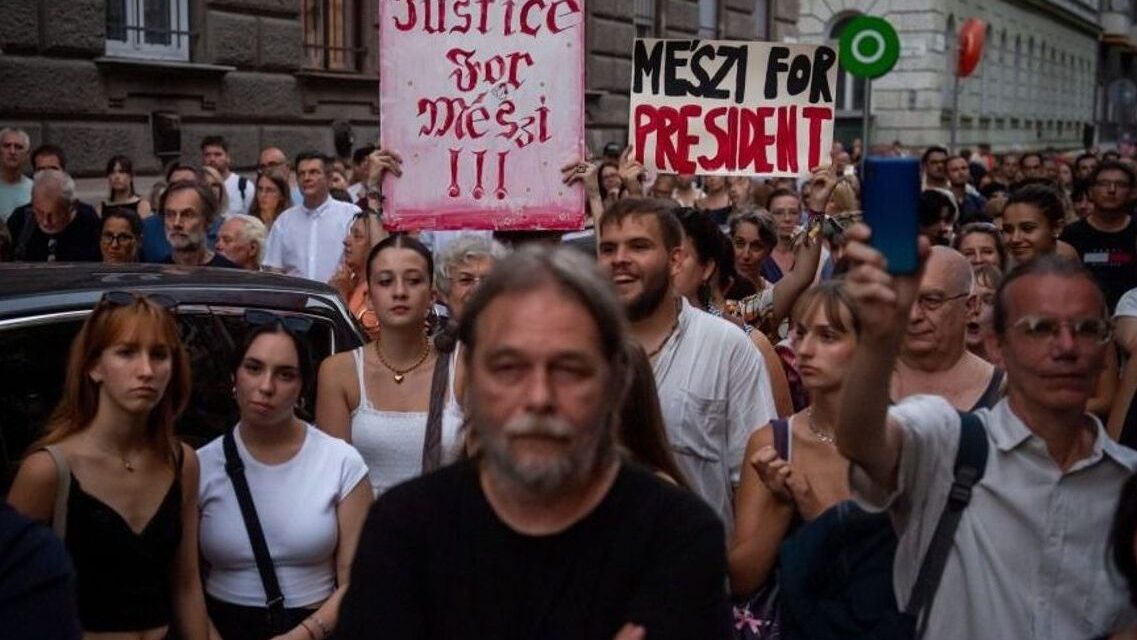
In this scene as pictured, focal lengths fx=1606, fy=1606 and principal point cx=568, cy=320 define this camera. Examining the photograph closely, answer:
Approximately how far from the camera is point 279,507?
4.12m

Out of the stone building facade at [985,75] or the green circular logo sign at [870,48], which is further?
the stone building facade at [985,75]

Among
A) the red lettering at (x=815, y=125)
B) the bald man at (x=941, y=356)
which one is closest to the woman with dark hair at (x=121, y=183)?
the red lettering at (x=815, y=125)

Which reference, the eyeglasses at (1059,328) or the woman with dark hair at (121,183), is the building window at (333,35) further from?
the eyeglasses at (1059,328)

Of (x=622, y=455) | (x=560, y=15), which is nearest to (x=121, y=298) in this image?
(x=622, y=455)

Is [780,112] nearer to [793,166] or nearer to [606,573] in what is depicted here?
[793,166]

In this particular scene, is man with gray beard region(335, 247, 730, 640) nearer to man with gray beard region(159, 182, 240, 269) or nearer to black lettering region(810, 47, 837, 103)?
man with gray beard region(159, 182, 240, 269)

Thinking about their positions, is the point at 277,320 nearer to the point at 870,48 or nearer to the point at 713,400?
the point at 713,400

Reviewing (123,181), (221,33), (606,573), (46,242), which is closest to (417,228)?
(46,242)

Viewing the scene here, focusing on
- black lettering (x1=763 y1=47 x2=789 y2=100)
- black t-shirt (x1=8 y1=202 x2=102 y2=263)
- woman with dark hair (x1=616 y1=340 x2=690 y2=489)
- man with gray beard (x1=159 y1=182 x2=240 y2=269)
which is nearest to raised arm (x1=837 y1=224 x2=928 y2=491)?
woman with dark hair (x1=616 y1=340 x2=690 y2=489)

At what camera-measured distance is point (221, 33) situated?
13.4m

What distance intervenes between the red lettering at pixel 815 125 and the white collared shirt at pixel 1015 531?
16.3ft

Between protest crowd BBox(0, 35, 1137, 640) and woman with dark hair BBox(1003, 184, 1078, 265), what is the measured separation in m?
0.64

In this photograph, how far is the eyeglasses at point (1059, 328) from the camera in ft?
9.69

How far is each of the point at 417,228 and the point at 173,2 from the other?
25.9 ft
